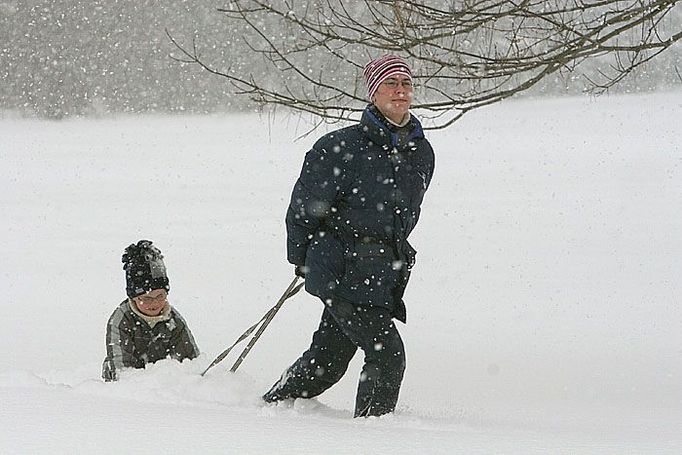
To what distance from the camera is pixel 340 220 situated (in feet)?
12.3

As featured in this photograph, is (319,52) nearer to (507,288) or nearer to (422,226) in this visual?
(422,226)

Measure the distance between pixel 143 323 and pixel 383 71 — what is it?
1.69m

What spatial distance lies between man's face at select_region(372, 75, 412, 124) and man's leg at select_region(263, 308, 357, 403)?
2.90ft

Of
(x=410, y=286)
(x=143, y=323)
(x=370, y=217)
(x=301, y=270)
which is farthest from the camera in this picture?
(x=410, y=286)

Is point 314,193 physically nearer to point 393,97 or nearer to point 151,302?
point 393,97

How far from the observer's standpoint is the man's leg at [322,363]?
3.99m

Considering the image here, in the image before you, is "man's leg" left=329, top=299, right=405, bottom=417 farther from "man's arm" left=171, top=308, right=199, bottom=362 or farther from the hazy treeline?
the hazy treeline

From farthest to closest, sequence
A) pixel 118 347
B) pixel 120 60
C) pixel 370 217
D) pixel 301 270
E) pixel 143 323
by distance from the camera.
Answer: pixel 120 60
pixel 143 323
pixel 118 347
pixel 301 270
pixel 370 217

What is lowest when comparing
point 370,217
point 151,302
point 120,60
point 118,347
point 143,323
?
point 118,347

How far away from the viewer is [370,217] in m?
3.69

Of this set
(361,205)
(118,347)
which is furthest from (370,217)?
(118,347)

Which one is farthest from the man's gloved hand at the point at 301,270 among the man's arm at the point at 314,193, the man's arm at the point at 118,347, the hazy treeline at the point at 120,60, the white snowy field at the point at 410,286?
the hazy treeline at the point at 120,60

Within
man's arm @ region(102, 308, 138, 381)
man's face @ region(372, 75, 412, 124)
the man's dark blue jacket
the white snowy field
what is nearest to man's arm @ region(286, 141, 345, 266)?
the man's dark blue jacket

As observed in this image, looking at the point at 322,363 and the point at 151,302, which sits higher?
the point at 151,302
